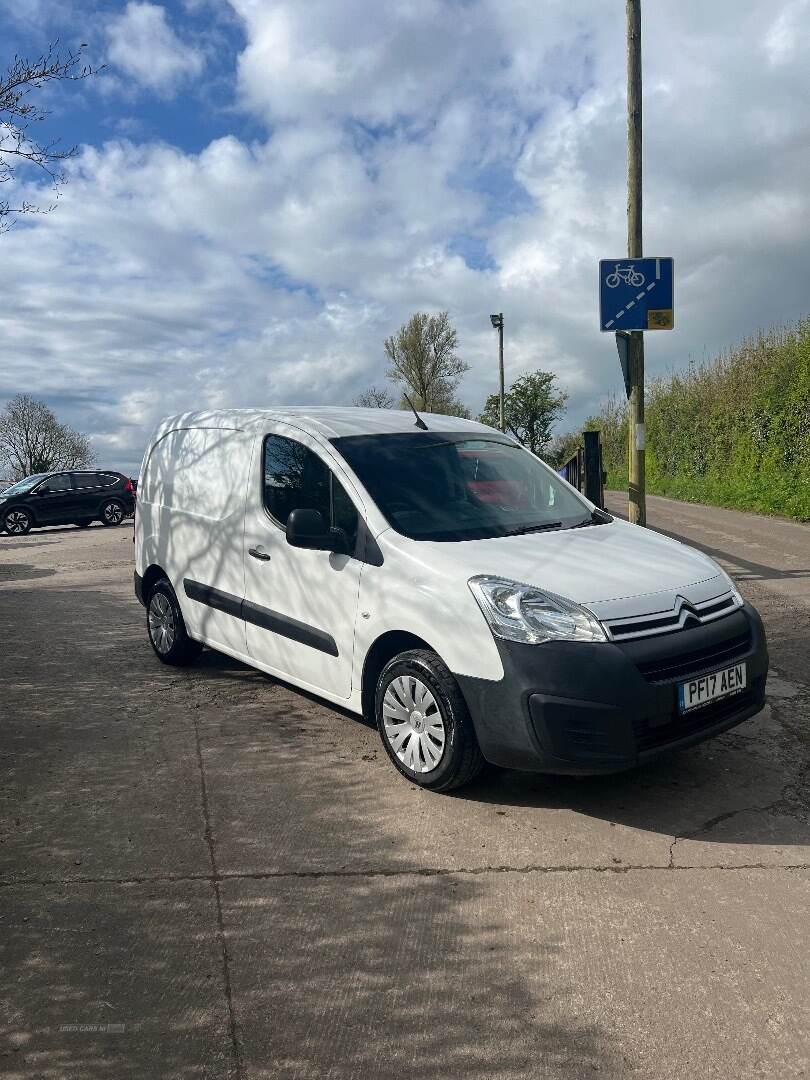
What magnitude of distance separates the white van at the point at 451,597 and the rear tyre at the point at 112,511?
21417 millimetres

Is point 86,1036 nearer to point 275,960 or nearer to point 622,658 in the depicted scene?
point 275,960

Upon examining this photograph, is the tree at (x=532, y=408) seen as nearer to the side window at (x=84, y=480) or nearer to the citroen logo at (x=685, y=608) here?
the side window at (x=84, y=480)

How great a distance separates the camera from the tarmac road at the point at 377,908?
2570 mm

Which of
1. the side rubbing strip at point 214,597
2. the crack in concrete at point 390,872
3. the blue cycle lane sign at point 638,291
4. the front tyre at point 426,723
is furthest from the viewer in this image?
the blue cycle lane sign at point 638,291

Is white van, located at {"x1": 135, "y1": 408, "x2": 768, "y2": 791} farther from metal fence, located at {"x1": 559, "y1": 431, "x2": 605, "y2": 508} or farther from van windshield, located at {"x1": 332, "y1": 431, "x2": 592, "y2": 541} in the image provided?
metal fence, located at {"x1": 559, "y1": 431, "x2": 605, "y2": 508}

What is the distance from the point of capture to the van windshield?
15.7 ft

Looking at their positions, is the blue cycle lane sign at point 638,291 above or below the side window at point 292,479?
above

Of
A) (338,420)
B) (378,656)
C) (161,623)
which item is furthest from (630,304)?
(378,656)

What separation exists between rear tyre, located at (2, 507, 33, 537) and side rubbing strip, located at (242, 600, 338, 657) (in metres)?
21.8

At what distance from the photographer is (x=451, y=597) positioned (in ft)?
13.6

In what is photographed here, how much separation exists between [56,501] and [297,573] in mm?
22778

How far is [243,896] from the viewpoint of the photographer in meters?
3.42

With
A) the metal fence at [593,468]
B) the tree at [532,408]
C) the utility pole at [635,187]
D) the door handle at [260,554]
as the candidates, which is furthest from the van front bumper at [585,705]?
the tree at [532,408]

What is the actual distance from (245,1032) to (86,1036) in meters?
0.46
